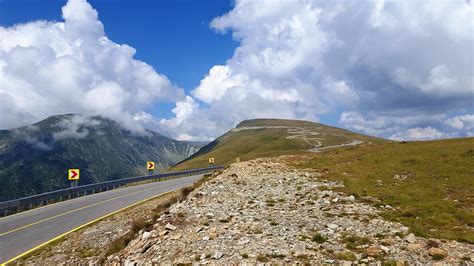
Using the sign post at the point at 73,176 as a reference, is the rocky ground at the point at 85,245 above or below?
below

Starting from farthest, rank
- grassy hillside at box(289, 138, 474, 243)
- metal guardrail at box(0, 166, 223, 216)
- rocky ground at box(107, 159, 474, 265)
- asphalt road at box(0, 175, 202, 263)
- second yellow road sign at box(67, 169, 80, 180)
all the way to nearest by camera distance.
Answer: second yellow road sign at box(67, 169, 80, 180), metal guardrail at box(0, 166, 223, 216), asphalt road at box(0, 175, 202, 263), grassy hillside at box(289, 138, 474, 243), rocky ground at box(107, 159, 474, 265)

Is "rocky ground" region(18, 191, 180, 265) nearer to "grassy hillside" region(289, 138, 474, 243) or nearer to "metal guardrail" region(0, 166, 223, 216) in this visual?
"metal guardrail" region(0, 166, 223, 216)

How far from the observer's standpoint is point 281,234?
17953 millimetres

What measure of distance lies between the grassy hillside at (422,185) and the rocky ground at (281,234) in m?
1.87

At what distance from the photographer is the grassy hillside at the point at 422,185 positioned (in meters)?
19.5

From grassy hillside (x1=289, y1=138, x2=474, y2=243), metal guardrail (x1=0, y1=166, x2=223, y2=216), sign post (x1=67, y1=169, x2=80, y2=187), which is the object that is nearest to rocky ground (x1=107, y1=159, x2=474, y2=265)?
grassy hillside (x1=289, y1=138, x2=474, y2=243)

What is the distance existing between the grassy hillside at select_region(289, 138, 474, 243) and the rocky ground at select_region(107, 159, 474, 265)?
6.13ft

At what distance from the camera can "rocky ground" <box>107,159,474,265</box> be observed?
1519cm

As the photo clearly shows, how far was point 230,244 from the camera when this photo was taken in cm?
1673

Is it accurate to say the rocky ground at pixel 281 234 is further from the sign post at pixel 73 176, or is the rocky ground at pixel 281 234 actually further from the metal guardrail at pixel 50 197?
the sign post at pixel 73 176

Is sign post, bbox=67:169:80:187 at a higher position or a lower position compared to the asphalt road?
higher

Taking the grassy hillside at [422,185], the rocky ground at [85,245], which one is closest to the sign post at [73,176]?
the rocky ground at [85,245]

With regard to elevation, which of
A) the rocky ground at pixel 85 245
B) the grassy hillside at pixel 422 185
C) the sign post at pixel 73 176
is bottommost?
the rocky ground at pixel 85 245

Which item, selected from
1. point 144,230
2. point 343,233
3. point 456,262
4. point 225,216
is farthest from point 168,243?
point 456,262
